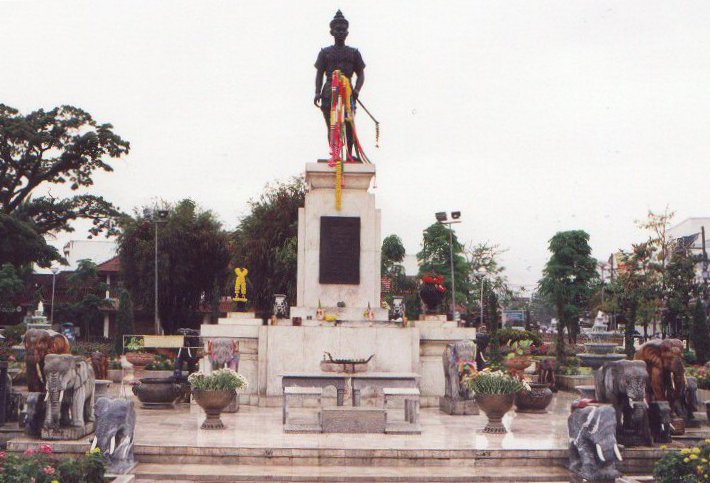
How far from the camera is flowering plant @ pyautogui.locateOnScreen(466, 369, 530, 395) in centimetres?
1290

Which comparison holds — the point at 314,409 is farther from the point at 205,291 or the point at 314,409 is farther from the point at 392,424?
the point at 205,291

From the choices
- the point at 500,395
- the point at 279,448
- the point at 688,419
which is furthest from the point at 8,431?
the point at 688,419

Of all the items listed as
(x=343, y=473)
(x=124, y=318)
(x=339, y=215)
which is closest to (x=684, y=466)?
(x=343, y=473)

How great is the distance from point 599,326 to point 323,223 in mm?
6998

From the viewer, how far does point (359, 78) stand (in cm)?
1969

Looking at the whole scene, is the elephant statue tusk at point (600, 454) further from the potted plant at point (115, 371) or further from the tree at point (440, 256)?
the tree at point (440, 256)

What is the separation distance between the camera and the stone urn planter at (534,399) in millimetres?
16344

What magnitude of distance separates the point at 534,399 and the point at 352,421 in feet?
16.0

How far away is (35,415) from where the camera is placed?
11.4 m

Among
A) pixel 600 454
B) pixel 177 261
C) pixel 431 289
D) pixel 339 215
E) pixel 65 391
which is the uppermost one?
pixel 177 261

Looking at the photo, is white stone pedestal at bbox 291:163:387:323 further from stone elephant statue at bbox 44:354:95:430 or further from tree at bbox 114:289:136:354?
tree at bbox 114:289:136:354

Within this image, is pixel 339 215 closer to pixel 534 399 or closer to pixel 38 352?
pixel 534 399

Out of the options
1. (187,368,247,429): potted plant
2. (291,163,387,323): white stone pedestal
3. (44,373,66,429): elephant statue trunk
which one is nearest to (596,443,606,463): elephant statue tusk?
(187,368,247,429): potted plant

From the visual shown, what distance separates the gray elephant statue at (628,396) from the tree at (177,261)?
132 feet
